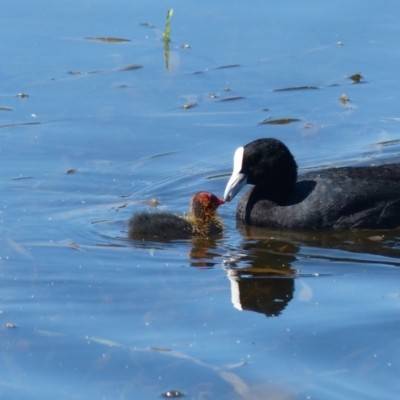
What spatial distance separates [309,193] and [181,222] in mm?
985

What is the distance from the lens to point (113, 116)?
9.34 meters

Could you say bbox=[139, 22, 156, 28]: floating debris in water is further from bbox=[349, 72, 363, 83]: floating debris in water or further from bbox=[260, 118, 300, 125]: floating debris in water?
bbox=[260, 118, 300, 125]: floating debris in water

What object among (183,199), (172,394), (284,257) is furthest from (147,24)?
(172,394)

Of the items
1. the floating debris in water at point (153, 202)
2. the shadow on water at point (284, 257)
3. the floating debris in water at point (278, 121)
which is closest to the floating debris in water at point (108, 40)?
the floating debris in water at point (278, 121)

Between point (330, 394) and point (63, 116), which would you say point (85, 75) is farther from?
point (330, 394)

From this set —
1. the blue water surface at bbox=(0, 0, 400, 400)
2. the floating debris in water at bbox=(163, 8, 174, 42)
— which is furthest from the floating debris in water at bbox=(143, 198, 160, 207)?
the floating debris in water at bbox=(163, 8, 174, 42)

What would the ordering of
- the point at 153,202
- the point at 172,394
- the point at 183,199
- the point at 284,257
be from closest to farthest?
the point at 172,394 < the point at 284,257 < the point at 153,202 < the point at 183,199

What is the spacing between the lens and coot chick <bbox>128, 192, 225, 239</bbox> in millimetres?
7270

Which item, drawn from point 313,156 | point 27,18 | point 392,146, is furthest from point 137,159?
point 27,18

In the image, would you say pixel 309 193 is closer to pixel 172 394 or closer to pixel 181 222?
pixel 181 222

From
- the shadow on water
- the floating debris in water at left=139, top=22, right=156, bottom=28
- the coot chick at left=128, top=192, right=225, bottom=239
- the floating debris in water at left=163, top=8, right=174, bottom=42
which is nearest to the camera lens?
the shadow on water

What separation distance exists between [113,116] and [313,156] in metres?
1.71

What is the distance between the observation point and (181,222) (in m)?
7.33

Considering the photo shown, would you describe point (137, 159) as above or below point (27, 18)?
below
